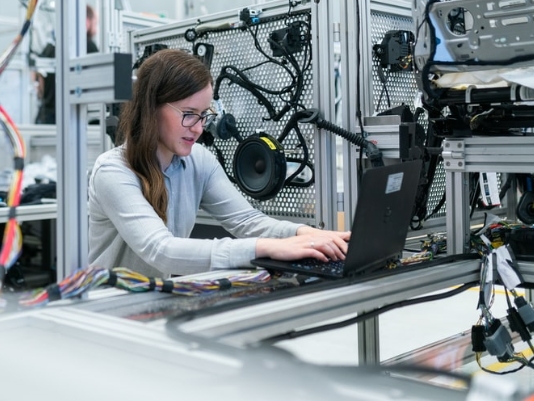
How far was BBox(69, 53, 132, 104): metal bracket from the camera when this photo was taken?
36.6 inches

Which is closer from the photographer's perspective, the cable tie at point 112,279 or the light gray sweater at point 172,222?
the cable tie at point 112,279

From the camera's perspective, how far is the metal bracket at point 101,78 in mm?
930

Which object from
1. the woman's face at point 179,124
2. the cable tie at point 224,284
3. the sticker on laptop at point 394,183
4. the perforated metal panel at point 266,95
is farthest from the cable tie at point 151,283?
the perforated metal panel at point 266,95

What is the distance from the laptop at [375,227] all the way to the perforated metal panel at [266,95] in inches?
32.5

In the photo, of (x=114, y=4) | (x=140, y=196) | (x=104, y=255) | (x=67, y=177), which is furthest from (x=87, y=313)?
(x=114, y=4)

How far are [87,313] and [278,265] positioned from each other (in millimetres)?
410

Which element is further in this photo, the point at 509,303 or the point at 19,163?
the point at 509,303

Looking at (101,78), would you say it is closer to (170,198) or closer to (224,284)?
(224,284)

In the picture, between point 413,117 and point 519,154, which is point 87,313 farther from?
point 413,117

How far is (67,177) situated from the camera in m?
1.00

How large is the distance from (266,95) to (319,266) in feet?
3.76

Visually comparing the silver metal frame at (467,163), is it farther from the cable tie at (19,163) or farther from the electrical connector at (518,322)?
the cable tie at (19,163)

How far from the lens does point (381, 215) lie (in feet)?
4.02

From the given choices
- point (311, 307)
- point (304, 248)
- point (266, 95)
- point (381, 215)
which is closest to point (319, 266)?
point (304, 248)
